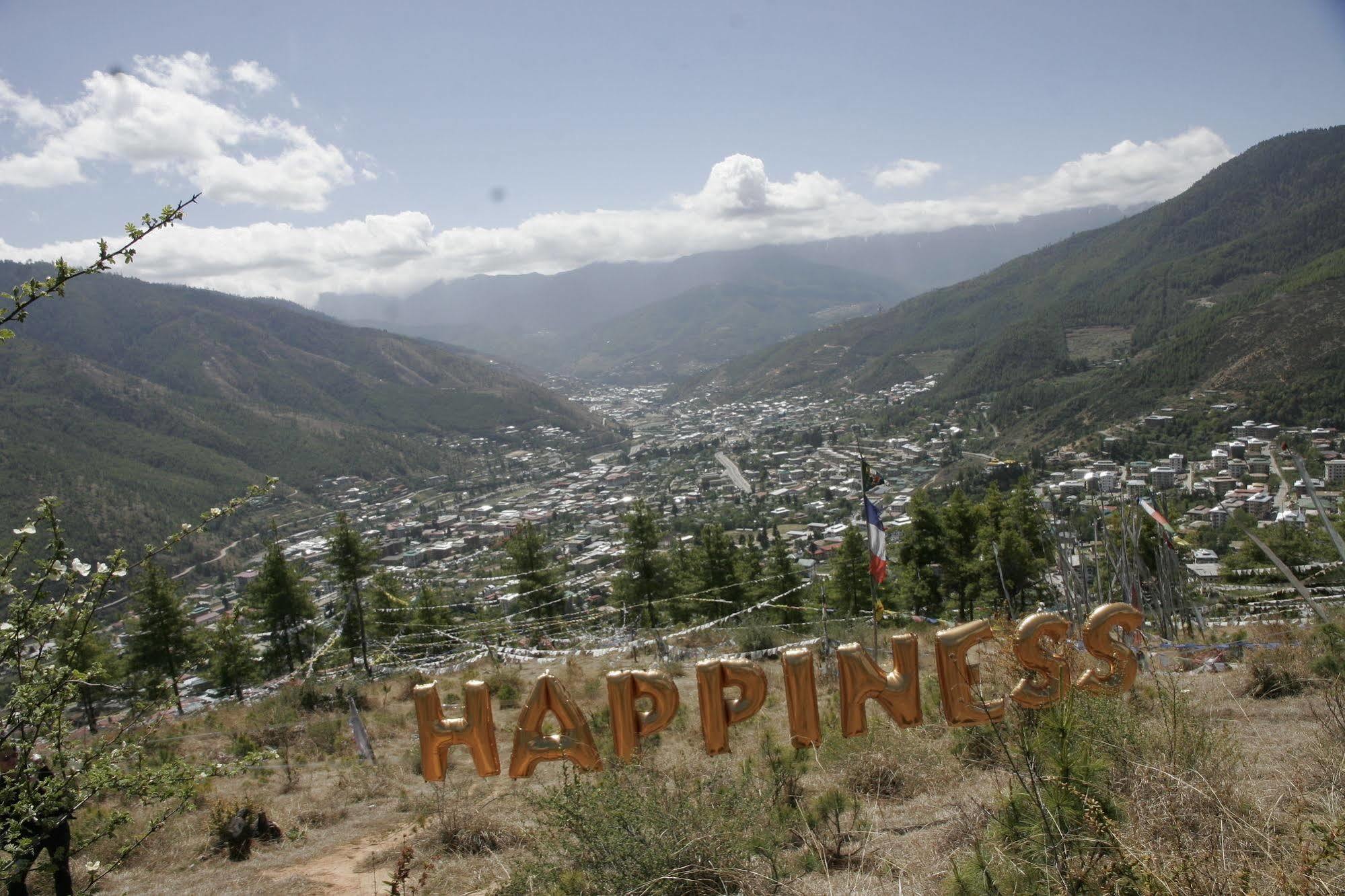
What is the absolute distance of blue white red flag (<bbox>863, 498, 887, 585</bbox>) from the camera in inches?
339

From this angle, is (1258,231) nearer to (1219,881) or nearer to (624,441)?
(624,441)

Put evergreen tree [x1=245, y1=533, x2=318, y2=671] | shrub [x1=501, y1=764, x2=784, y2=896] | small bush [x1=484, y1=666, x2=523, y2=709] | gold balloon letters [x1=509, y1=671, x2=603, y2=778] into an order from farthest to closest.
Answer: evergreen tree [x1=245, y1=533, x2=318, y2=671], small bush [x1=484, y1=666, x2=523, y2=709], gold balloon letters [x1=509, y1=671, x2=603, y2=778], shrub [x1=501, y1=764, x2=784, y2=896]

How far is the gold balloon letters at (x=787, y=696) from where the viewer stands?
20.6 ft

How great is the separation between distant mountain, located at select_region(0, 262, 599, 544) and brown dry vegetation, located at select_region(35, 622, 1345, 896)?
62699mm

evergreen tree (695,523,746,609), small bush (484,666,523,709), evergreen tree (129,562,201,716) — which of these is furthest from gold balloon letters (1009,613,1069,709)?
evergreen tree (129,562,201,716)

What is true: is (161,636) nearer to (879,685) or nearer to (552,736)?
(552,736)

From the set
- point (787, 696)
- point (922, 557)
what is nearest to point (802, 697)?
point (787, 696)

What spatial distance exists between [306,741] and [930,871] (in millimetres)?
9704

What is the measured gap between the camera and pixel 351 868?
6.19m

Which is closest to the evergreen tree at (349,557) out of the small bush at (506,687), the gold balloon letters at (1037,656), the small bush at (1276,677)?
the small bush at (506,687)

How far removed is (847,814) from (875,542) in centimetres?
352

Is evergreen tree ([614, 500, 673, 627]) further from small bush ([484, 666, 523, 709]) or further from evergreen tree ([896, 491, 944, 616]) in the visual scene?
small bush ([484, 666, 523, 709])

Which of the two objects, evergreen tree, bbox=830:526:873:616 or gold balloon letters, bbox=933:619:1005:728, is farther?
evergreen tree, bbox=830:526:873:616

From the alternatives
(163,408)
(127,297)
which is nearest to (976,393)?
(163,408)
